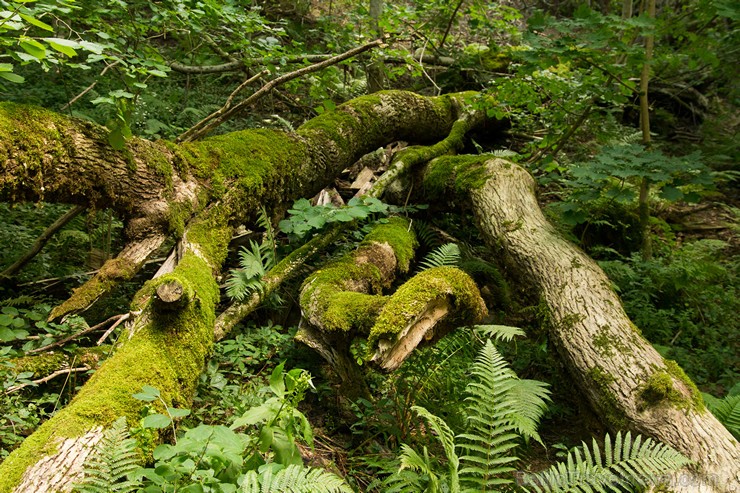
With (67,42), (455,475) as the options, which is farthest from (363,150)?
(455,475)

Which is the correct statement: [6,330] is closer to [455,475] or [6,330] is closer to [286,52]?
[455,475]

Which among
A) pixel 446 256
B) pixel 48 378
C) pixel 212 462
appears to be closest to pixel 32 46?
pixel 48 378

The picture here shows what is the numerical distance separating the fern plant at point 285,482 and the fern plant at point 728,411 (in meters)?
2.84

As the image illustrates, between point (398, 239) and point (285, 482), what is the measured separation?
117 inches

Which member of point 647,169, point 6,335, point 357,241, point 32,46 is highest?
point 32,46

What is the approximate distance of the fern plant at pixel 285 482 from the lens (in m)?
1.86

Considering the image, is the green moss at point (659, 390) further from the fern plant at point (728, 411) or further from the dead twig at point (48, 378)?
the dead twig at point (48, 378)

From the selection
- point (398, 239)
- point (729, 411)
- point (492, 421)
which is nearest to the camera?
point (492, 421)

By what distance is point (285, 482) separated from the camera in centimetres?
194

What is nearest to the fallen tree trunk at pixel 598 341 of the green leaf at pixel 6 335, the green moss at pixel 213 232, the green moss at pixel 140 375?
the green moss at pixel 213 232

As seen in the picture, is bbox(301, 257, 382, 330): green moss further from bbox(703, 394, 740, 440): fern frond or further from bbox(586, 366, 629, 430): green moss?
bbox(703, 394, 740, 440): fern frond

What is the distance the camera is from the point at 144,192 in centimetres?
345

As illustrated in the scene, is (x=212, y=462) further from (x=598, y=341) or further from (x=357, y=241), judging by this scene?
(x=357, y=241)

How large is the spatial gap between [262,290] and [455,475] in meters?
2.21
